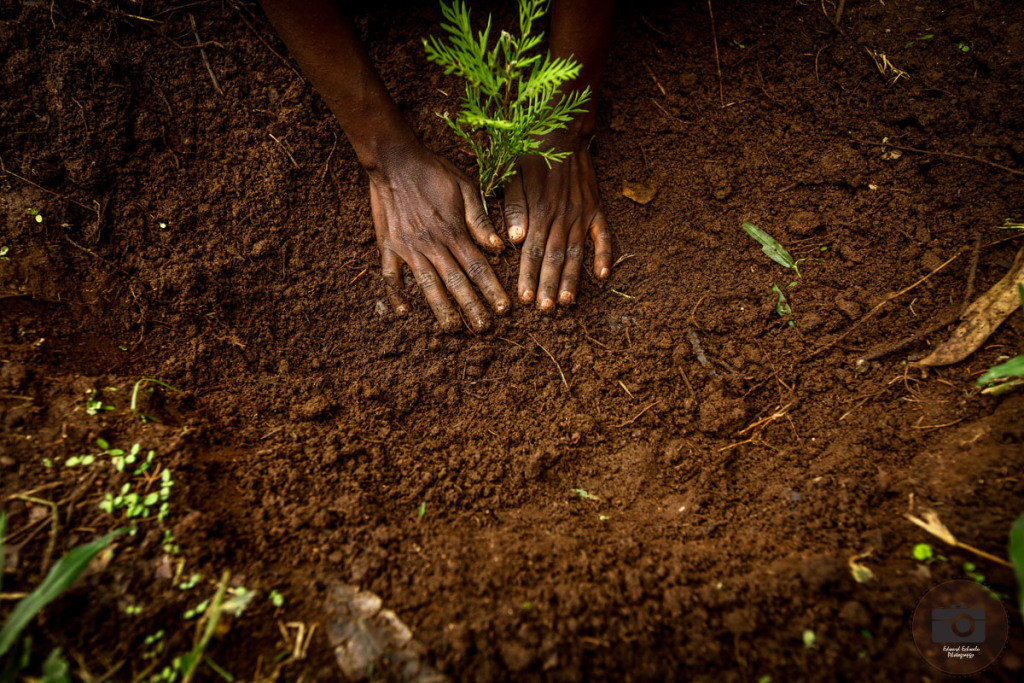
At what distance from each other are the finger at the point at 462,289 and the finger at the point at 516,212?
0.53ft

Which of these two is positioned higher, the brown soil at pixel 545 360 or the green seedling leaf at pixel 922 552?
the brown soil at pixel 545 360

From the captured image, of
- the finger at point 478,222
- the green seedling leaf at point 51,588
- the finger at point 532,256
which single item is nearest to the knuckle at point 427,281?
the finger at point 478,222

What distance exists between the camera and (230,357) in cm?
176

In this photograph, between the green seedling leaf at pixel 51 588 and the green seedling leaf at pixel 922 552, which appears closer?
the green seedling leaf at pixel 51 588

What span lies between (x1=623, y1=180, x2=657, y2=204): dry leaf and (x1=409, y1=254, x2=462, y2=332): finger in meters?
0.87

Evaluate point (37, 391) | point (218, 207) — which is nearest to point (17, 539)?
point (37, 391)

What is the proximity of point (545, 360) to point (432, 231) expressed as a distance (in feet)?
2.15

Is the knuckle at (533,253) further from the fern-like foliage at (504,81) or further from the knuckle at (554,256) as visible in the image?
the fern-like foliage at (504,81)

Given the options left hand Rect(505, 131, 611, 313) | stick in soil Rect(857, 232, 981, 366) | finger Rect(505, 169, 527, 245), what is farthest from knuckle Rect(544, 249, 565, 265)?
stick in soil Rect(857, 232, 981, 366)

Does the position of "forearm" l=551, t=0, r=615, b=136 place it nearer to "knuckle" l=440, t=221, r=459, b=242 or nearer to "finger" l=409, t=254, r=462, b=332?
"knuckle" l=440, t=221, r=459, b=242

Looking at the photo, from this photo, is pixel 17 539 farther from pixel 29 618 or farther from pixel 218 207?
pixel 218 207

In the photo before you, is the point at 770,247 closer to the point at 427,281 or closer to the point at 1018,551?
the point at 1018,551

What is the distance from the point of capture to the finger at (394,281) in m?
1.87

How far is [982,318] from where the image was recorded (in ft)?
5.11
